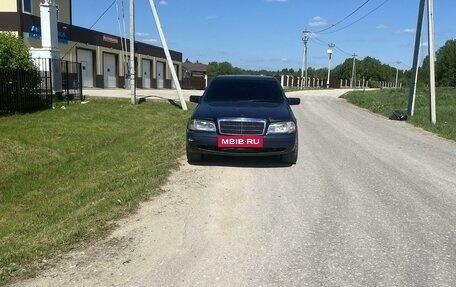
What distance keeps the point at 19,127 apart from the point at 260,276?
11187mm

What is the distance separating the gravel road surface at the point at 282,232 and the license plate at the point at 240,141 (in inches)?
18.1

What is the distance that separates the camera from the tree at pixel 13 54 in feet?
56.9

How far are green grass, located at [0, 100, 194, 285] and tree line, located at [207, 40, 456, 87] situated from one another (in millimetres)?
59622

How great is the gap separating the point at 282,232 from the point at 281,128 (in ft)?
10.5

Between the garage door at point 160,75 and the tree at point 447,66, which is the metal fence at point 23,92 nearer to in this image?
the garage door at point 160,75

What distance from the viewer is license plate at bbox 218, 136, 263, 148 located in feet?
25.7

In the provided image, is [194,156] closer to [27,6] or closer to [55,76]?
[55,76]

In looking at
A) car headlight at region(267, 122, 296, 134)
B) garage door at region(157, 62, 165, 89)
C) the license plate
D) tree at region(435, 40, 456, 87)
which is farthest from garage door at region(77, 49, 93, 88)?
tree at region(435, 40, 456, 87)

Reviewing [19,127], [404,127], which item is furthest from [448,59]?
[19,127]

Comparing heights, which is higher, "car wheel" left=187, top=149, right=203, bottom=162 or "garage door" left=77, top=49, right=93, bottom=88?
"garage door" left=77, top=49, right=93, bottom=88

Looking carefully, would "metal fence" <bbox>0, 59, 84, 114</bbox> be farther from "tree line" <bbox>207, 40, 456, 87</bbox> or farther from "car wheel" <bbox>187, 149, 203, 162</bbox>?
"tree line" <bbox>207, 40, 456, 87</bbox>

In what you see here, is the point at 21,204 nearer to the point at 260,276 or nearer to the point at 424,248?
the point at 260,276

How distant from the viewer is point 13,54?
1764cm

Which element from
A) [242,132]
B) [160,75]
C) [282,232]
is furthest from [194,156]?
[160,75]
